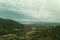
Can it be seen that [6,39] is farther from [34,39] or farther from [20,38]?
[34,39]

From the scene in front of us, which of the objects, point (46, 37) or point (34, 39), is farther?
point (46, 37)

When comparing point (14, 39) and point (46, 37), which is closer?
point (14, 39)

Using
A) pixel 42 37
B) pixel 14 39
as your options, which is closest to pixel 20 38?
pixel 14 39

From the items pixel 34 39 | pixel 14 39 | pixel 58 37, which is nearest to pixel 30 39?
pixel 34 39

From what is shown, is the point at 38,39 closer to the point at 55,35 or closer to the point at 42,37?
the point at 42,37

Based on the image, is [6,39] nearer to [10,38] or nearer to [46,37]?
[10,38]

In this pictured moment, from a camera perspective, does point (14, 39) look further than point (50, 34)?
No

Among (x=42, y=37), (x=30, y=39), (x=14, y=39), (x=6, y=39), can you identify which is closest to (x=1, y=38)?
(x=6, y=39)
